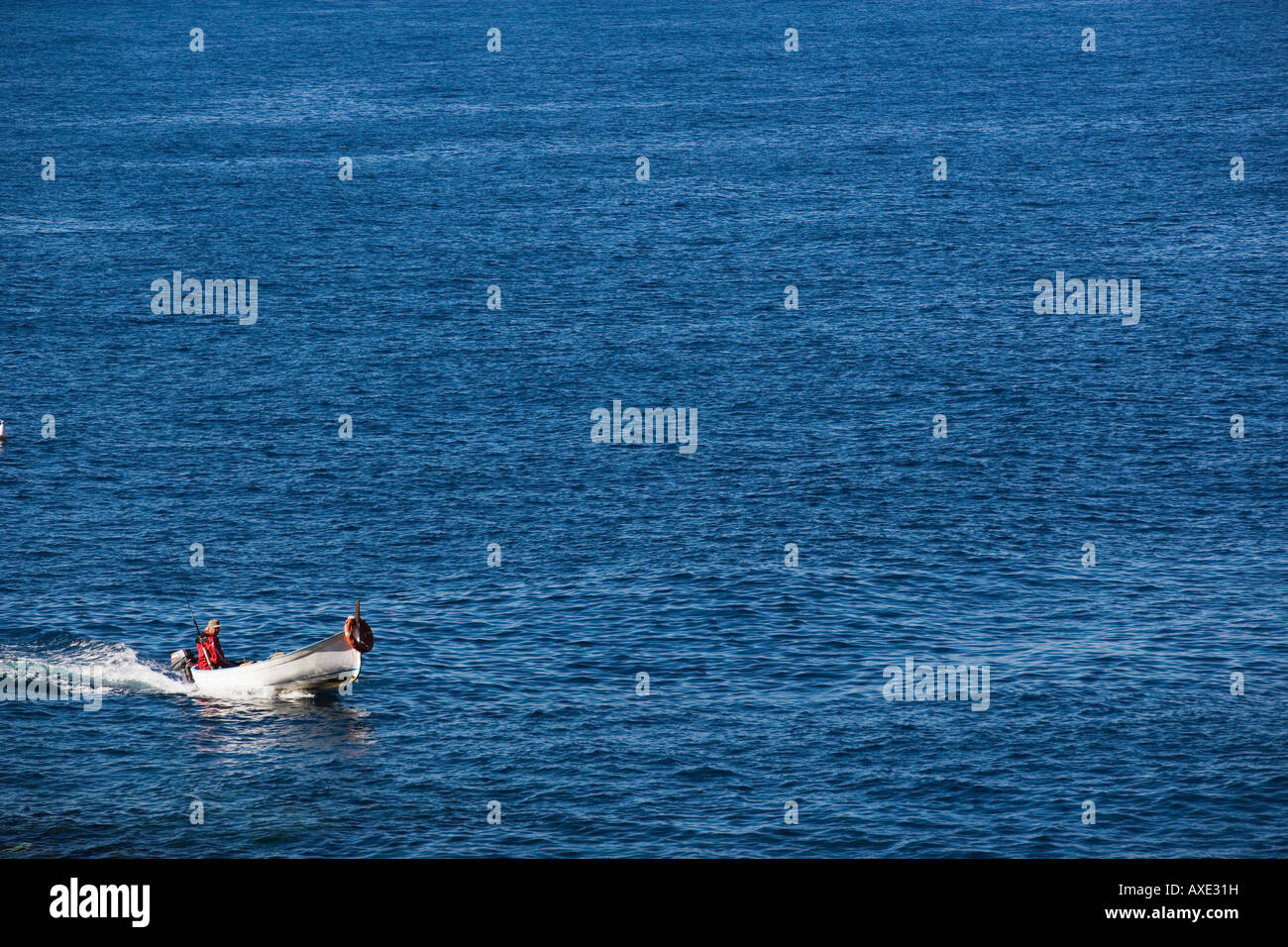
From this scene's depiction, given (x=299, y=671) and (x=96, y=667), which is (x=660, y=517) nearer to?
(x=299, y=671)

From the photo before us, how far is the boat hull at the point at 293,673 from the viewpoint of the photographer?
6581 cm

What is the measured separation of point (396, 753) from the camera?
62938 mm

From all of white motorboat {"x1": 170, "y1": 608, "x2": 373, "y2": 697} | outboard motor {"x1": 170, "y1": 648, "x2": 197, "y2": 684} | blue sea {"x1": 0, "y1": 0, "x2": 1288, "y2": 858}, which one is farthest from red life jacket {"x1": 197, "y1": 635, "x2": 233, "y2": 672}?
blue sea {"x1": 0, "y1": 0, "x2": 1288, "y2": 858}

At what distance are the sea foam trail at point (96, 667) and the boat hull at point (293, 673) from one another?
2320mm

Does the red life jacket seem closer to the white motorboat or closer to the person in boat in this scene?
the person in boat

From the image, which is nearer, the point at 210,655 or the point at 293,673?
the point at 293,673

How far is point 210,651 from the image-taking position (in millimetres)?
67000

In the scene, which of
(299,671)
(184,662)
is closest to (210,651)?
(184,662)

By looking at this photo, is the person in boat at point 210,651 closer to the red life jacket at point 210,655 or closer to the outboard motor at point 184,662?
the red life jacket at point 210,655

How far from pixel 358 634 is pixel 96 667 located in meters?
13.5

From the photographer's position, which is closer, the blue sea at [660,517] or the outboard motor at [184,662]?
the blue sea at [660,517]

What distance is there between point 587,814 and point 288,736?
13.8 metres

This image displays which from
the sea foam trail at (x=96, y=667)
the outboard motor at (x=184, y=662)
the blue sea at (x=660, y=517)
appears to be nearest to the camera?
the blue sea at (x=660, y=517)

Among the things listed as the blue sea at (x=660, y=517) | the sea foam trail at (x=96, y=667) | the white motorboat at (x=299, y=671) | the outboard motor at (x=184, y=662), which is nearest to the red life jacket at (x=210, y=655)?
the white motorboat at (x=299, y=671)
